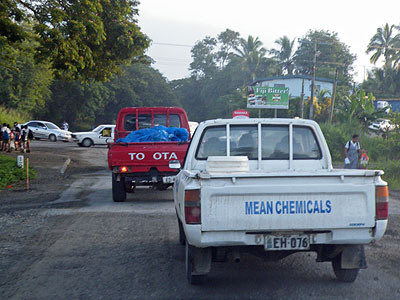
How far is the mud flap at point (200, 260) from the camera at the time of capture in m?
4.91

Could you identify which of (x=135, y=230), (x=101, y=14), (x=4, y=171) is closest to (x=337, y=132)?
(x=101, y=14)

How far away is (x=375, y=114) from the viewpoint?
99.6ft

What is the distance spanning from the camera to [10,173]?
1662cm

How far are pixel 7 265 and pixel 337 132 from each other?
26876 millimetres

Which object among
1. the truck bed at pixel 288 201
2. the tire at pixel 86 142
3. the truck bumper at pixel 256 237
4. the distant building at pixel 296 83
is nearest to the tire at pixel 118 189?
the truck bumper at pixel 256 237

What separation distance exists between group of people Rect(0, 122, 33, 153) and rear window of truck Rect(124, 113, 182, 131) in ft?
46.4

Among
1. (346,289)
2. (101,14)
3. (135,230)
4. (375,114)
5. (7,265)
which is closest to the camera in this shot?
(346,289)

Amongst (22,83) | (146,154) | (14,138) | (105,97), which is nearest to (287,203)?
(146,154)

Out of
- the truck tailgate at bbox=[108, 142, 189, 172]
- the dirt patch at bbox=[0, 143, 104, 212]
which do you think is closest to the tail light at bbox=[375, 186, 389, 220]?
the truck tailgate at bbox=[108, 142, 189, 172]

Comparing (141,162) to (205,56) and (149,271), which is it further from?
(205,56)

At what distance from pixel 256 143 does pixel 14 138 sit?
23.6 metres

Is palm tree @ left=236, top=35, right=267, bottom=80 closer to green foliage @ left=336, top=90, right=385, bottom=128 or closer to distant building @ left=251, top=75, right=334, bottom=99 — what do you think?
distant building @ left=251, top=75, right=334, bottom=99

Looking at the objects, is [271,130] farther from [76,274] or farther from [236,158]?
[76,274]

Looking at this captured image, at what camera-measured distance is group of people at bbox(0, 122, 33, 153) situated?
25.8 meters
